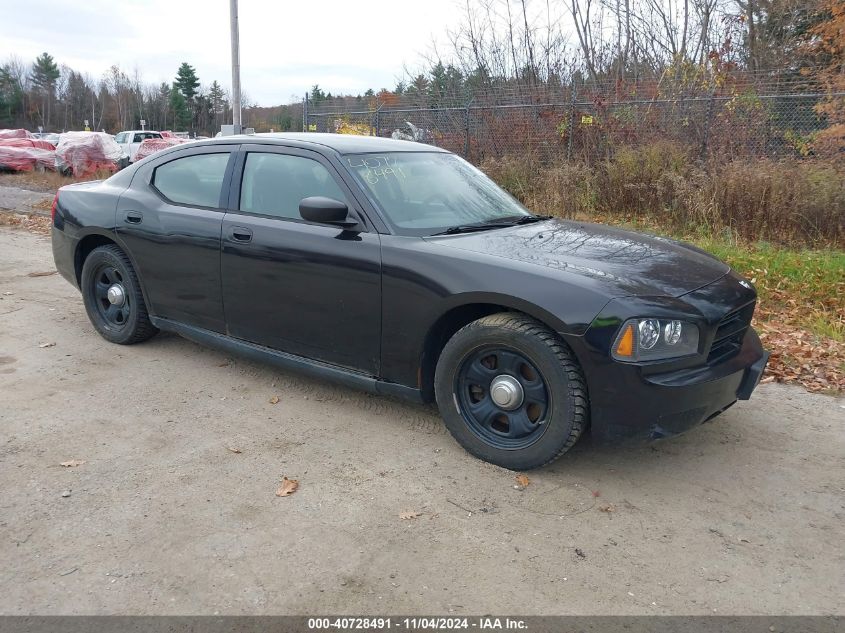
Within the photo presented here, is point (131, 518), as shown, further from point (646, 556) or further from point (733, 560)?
point (733, 560)

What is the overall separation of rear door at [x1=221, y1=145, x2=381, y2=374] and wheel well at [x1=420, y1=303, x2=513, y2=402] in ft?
0.95

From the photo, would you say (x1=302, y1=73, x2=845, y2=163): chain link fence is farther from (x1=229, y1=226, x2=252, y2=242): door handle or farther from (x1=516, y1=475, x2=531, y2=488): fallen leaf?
(x1=516, y1=475, x2=531, y2=488): fallen leaf

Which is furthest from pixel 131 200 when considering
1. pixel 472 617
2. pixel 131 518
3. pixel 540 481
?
pixel 472 617

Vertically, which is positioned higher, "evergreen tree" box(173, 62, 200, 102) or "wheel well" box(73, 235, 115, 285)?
"evergreen tree" box(173, 62, 200, 102)

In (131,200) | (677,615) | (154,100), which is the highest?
(154,100)

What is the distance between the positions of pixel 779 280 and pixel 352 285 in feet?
17.2

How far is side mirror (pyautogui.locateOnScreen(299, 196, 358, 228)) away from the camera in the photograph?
3.77 m

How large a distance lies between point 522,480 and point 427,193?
1.80 meters

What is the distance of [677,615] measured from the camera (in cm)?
246

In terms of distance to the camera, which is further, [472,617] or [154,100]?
[154,100]

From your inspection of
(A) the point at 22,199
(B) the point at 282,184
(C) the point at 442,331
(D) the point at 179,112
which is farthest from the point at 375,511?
(D) the point at 179,112

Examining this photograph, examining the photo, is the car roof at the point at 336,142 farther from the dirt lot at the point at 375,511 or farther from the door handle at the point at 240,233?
the dirt lot at the point at 375,511

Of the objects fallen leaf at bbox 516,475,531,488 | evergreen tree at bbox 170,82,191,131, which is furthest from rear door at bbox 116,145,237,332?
evergreen tree at bbox 170,82,191,131

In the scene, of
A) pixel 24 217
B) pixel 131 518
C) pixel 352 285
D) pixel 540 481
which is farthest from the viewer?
pixel 24 217
